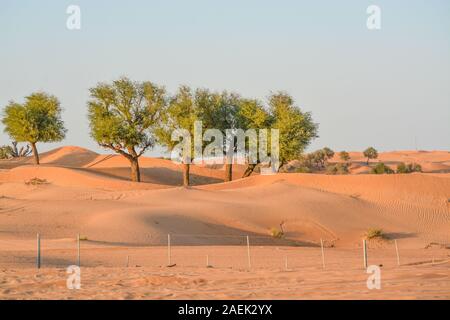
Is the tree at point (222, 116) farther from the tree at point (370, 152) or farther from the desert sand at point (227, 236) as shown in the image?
the tree at point (370, 152)

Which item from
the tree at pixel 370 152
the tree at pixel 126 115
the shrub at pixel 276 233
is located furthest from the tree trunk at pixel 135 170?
the tree at pixel 370 152

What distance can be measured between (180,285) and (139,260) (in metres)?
9.21

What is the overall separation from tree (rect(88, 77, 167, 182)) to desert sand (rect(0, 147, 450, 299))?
10.9 feet

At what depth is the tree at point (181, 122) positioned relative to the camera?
60.7m

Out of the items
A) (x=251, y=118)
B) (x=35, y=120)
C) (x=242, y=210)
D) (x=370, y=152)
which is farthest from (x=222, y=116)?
(x=370, y=152)

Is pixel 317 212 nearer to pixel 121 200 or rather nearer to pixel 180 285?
pixel 121 200

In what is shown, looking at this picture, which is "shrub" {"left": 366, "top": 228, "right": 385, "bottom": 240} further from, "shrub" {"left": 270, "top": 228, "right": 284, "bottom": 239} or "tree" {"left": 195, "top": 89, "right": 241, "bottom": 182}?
"tree" {"left": 195, "top": 89, "right": 241, "bottom": 182}

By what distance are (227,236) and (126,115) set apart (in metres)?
25.2

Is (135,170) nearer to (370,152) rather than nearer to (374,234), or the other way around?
(374,234)

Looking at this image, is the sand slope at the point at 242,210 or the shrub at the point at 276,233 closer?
the sand slope at the point at 242,210

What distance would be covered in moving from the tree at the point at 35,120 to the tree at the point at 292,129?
18.2 m

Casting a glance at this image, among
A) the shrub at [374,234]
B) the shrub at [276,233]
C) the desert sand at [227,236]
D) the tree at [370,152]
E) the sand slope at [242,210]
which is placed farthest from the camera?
the tree at [370,152]

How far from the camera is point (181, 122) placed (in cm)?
6072
